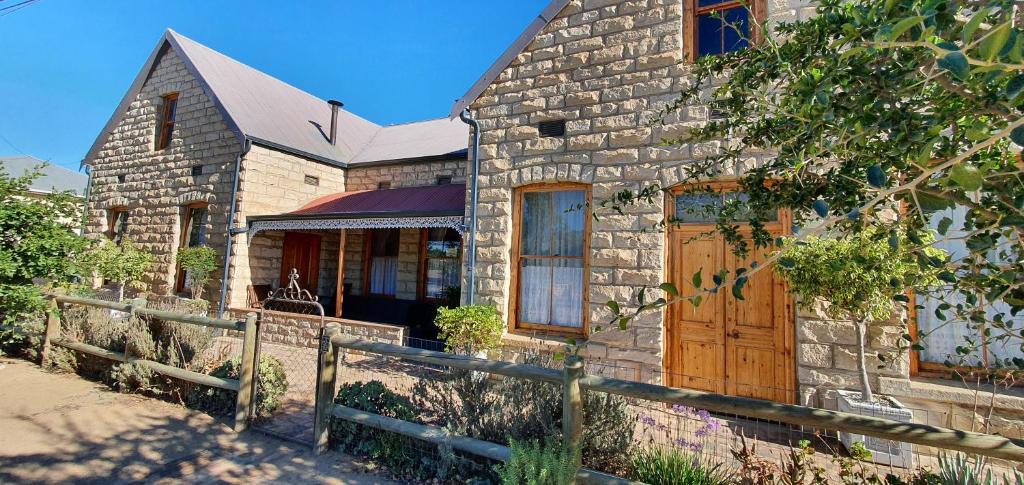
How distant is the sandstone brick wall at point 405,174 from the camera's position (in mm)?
9789

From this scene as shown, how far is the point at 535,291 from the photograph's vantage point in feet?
19.9

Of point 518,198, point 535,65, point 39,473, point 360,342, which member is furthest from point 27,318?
point 535,65

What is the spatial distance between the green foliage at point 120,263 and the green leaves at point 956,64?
12420mm

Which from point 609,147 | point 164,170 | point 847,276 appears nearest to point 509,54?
point 609,147

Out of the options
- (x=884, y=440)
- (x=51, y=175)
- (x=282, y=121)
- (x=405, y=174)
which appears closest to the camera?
(x=884, y=440)

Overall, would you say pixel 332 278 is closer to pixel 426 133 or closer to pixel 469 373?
pixel 426 133

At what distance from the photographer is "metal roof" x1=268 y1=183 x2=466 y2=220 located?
25.7 feet

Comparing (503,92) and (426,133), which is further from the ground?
(426,133)

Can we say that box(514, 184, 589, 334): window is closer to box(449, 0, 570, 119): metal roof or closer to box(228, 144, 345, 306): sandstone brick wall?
box(449, 0, 570, 119): metal roof

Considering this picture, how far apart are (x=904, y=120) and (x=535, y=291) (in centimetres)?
493

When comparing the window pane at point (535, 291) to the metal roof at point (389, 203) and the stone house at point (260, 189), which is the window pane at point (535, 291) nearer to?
the metal roof at point (389, 203)

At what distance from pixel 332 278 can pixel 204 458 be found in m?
7.97

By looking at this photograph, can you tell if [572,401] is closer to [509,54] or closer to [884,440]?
→ [884,440]

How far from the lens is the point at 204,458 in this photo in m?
3.54
